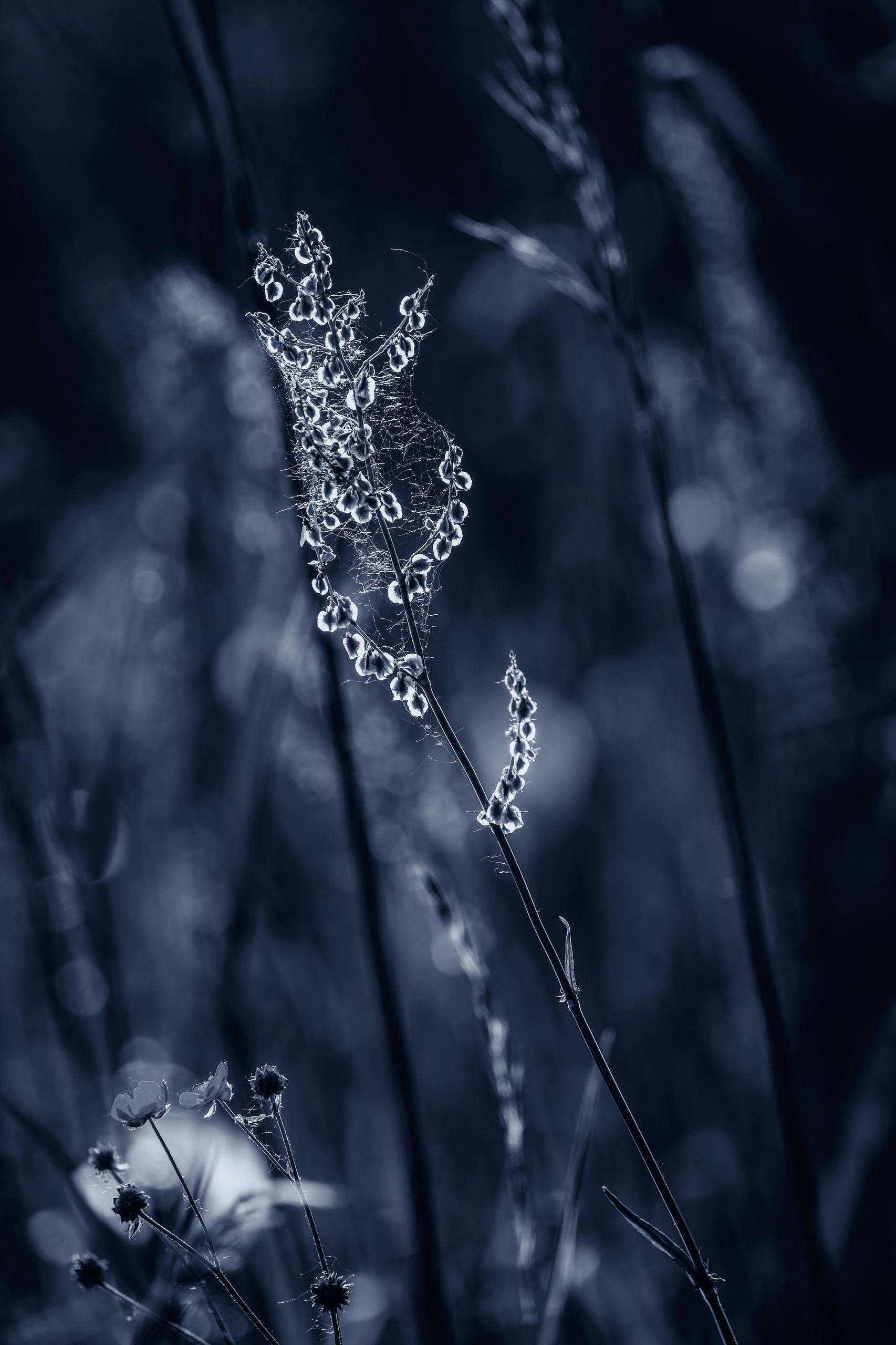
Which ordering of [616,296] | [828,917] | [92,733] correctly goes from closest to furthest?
1. [616,296]
2. [828,917]
3. [92,733]

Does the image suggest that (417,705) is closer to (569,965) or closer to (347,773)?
(569,965)

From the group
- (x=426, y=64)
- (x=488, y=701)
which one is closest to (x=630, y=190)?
(x=426, y=64)

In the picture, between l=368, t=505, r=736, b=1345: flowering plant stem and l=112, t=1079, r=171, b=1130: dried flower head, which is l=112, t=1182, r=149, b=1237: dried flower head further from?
l=368, t=505, r=736, b=1345: flowering plant stem

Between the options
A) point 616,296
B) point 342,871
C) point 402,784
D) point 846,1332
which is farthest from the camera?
point 342,871

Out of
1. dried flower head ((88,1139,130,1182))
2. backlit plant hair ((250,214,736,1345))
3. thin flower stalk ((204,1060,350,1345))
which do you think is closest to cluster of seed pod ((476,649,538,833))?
backlit plant hair ((250,214,736,1345))

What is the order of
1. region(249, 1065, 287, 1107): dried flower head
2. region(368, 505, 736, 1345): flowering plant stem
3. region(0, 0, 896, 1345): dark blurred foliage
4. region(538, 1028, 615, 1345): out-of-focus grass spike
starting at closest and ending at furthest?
region(368, 505, 736, 1345): flowering plant stem → region(249, 1065, 287, 1107): dried flower head → region(538, 1028, 615, 1345): out-of-focus grass spike → region(0, 0, 896, 1345): dark blurred foliage

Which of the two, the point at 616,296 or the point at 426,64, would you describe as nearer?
the point at 616,296

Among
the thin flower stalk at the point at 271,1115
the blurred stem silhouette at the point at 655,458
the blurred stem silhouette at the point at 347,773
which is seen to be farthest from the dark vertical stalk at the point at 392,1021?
the blurred stem silhouette at the point at 655,458

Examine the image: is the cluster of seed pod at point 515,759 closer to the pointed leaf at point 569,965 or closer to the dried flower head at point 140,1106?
the pointed leaf at point 569,965

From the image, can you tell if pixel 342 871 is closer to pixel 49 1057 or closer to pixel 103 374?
pixel 49 1057
